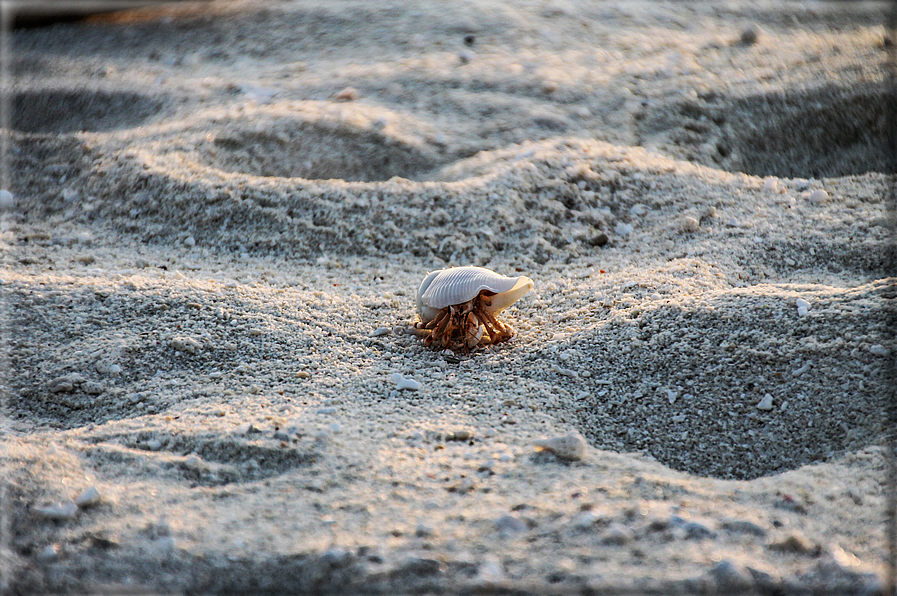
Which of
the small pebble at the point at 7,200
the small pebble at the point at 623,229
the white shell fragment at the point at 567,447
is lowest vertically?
the small pebble at the point at 623,229

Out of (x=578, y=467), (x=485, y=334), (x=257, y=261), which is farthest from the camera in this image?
(x=257, y=261)

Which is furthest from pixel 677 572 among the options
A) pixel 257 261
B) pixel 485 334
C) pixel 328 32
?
pixel 328 32

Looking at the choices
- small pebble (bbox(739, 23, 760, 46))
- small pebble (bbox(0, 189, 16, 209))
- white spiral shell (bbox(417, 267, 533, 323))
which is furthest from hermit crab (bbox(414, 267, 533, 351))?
small pebble (bbox(739, 23, 760, 46))

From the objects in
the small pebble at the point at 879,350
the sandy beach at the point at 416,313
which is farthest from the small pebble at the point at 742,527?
the small pebble at the point at 879,350

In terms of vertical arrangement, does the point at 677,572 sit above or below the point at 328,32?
below

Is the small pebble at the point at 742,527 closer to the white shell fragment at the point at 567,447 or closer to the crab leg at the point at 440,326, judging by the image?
the white shell fragment at the point at 567,447

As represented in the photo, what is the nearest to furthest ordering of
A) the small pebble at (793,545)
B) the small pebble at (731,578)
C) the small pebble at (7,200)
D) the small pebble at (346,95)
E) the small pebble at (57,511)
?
the small pebble at (731,578) → the small pebble at (793,545) → the small pebble at (57,511) → the small pebble at (7,200) → the small pebble at (346,95)

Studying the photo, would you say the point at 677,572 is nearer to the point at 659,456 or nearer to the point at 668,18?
the point at 659,456
